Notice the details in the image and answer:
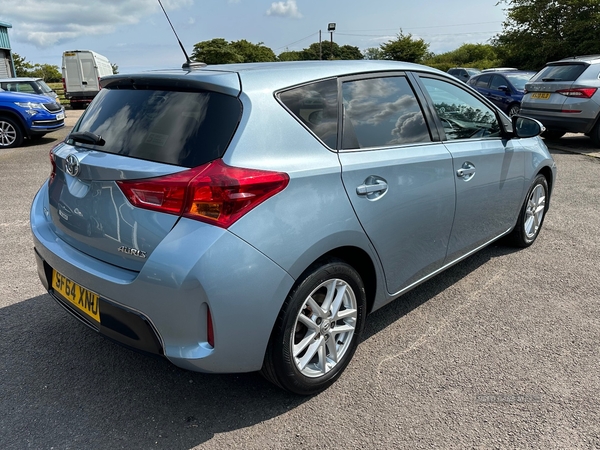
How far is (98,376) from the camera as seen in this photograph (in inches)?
104

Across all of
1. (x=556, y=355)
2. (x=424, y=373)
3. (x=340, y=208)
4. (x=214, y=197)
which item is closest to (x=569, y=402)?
(x=556, y=355)

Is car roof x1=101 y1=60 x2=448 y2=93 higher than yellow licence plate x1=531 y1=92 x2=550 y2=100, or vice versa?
car roof x1=101 y1=60 x2=448 y2=93

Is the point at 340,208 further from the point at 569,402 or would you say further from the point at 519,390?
the point at 569,402

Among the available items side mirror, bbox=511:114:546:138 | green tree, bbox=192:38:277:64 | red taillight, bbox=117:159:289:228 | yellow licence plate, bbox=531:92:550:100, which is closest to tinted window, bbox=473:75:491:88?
yellow licence plate, bbox=531:92:550:100

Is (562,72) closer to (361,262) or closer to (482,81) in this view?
(482,81)

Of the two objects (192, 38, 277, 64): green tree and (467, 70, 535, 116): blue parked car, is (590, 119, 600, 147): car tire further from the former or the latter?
(192, 38, 277, 64): green tree

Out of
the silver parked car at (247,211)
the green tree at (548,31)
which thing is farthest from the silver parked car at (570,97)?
the green tree at (548,31)

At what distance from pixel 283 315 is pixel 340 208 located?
566mm

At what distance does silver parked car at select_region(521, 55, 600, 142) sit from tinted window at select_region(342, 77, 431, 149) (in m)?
8.02

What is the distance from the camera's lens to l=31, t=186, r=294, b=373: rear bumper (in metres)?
1.93

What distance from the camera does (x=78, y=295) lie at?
237 cm

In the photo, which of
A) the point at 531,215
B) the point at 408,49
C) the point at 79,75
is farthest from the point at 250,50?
the point at 531,215

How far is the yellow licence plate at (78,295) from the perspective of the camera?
7.43 ft

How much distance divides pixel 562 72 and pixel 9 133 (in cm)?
1188
